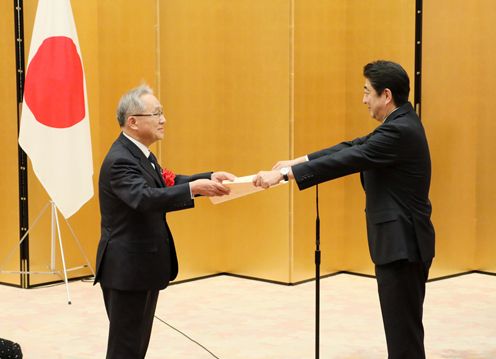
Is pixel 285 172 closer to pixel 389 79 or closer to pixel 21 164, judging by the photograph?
pixel 389 79

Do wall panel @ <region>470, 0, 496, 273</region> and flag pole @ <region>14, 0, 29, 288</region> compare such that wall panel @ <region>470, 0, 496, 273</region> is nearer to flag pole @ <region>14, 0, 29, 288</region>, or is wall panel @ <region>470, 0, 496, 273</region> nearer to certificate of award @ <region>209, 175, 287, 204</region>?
flag pole @ <region>14, 0, 29, 288</region>

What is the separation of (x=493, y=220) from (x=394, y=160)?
387 cm

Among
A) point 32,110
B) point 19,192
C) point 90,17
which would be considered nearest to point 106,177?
point 32,110

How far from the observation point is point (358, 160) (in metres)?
3.16

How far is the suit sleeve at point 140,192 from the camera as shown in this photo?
116 inches

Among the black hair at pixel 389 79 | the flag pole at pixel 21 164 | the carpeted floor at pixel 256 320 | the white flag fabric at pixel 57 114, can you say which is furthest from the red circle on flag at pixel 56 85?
the black hair at pixel 389 79

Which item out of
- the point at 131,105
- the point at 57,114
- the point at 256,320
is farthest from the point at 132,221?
Result: the point at 57,114

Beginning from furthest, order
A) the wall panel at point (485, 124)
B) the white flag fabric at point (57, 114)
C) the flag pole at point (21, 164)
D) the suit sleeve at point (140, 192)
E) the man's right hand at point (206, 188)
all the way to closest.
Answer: the wall panel at point (485, 124), the flag pole at point (21, 164), the white flag fabric at point (57, 114), the man's right hand at point (206, 188), the suit sleeve at point (140, 192)

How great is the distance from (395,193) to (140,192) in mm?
968

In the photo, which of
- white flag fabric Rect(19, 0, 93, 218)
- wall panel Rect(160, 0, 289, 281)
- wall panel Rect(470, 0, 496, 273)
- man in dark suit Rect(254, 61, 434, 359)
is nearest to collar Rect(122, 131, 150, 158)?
Answer: man in dark suit Rect(254, 61, 434, 359)

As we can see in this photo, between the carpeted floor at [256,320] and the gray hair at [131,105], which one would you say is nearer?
the gray hair at [131,105]

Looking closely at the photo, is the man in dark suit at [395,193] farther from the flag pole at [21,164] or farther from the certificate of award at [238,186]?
the flag pole at [21,164]

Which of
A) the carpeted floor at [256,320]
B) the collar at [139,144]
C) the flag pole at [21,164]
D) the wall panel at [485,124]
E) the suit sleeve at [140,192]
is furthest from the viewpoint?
the wall panel at [485,124]

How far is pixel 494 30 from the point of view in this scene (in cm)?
662
